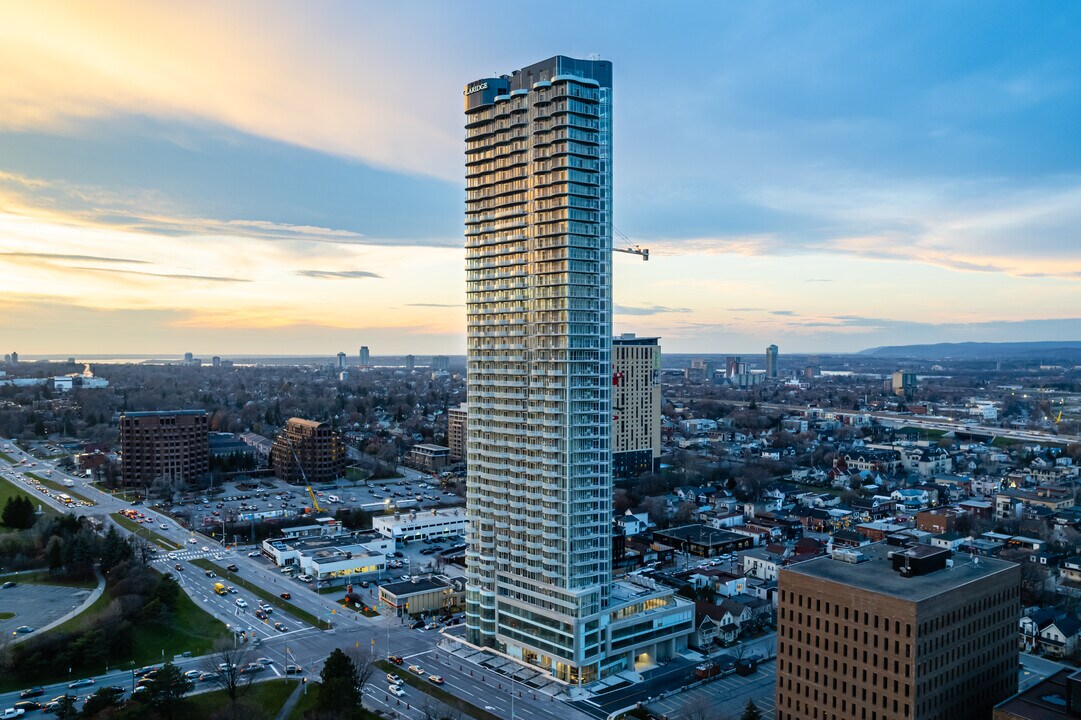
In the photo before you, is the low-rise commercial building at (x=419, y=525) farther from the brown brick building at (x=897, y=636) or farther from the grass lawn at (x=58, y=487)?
the brown brick building at (x=897, y=636)

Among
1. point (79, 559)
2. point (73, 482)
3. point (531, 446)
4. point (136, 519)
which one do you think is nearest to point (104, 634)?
point (79, 559)

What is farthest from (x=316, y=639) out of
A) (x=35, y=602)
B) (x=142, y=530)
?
(x=142, y=530)

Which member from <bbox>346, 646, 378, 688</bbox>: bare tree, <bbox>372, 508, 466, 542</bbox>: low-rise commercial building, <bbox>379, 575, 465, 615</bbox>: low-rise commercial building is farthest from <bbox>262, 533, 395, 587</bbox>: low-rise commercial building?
<bbox>346, 646, 378, 688</bbox>: bare tree

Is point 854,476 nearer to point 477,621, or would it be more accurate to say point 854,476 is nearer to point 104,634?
point 477,621

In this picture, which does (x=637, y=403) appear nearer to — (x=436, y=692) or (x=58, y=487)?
(x=436, y=692)

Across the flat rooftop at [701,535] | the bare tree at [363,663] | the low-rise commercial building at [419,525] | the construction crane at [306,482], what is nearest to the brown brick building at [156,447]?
the construction crane at [306,482]

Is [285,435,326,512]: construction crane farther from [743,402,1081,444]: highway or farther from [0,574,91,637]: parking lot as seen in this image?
[743,402,1081,444]: highway

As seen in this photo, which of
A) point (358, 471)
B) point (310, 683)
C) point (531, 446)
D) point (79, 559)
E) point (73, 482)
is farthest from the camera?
point (358, 471)
